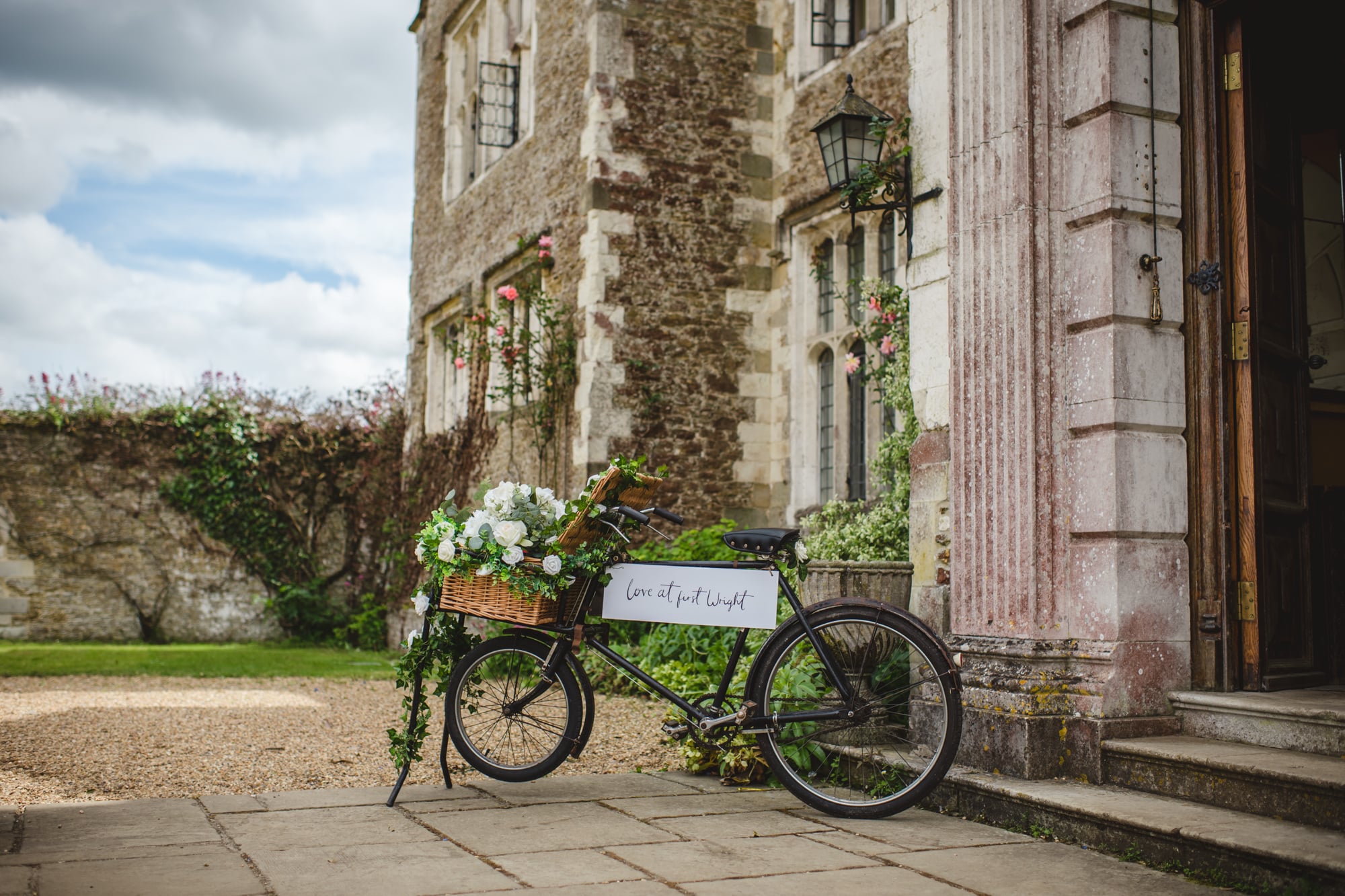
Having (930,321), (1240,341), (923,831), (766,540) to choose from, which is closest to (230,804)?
(766,540)

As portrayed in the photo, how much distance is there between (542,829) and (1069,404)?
7.42 feet

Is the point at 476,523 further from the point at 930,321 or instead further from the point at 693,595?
the point at 930,321

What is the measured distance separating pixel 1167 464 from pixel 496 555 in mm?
2333

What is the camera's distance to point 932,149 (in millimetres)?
4547

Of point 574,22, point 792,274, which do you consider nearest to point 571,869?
point 792,274

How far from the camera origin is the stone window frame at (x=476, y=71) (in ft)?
34.2

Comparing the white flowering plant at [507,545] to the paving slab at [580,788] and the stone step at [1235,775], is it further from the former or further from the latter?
the stone step at [1235,775]

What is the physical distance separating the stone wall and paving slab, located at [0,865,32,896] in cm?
977

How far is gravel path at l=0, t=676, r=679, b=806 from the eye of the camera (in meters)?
4.43

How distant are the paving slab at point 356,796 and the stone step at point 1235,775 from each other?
87.7 inches

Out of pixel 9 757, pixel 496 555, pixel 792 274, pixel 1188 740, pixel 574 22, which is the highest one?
pixel 574 22

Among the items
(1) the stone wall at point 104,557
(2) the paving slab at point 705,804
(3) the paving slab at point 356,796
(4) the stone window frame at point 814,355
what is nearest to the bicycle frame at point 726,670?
(2) the paving slab at point 705,804

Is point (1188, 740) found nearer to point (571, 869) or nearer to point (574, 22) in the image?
point (571, 869)

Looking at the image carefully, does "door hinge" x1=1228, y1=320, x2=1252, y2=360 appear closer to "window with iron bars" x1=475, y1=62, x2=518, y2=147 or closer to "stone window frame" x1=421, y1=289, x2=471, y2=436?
"window with iron bars" x1=475, y1=62, x2=518, y2=147
